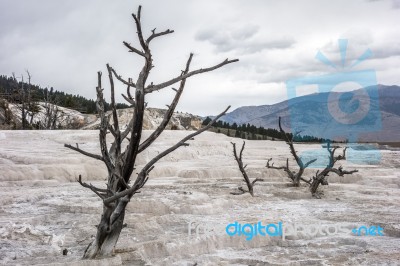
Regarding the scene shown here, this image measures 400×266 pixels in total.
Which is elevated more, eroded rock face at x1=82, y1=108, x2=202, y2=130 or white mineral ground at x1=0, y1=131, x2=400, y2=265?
eroded rock face at x1=82, y1=108, x2=202, y2=130

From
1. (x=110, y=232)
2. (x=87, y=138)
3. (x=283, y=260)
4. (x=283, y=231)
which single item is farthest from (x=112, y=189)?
(x=87, y=138)

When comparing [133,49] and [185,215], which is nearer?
[133,49]

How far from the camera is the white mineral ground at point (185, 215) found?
17.5 ft

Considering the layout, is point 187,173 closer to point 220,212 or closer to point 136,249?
point 220,212

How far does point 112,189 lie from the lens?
4.45 m

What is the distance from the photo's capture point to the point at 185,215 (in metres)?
7.79

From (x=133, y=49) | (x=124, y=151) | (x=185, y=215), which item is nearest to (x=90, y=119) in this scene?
(x=185, y=215)

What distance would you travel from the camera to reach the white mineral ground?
5332 millimetres

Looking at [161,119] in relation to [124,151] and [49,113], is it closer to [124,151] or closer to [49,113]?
[49,113]

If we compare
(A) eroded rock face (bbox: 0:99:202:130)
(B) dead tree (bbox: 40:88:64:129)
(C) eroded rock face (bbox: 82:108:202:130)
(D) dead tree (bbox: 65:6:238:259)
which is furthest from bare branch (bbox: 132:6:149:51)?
(C) eroded rock face (bbox: 82:108:202:130)
